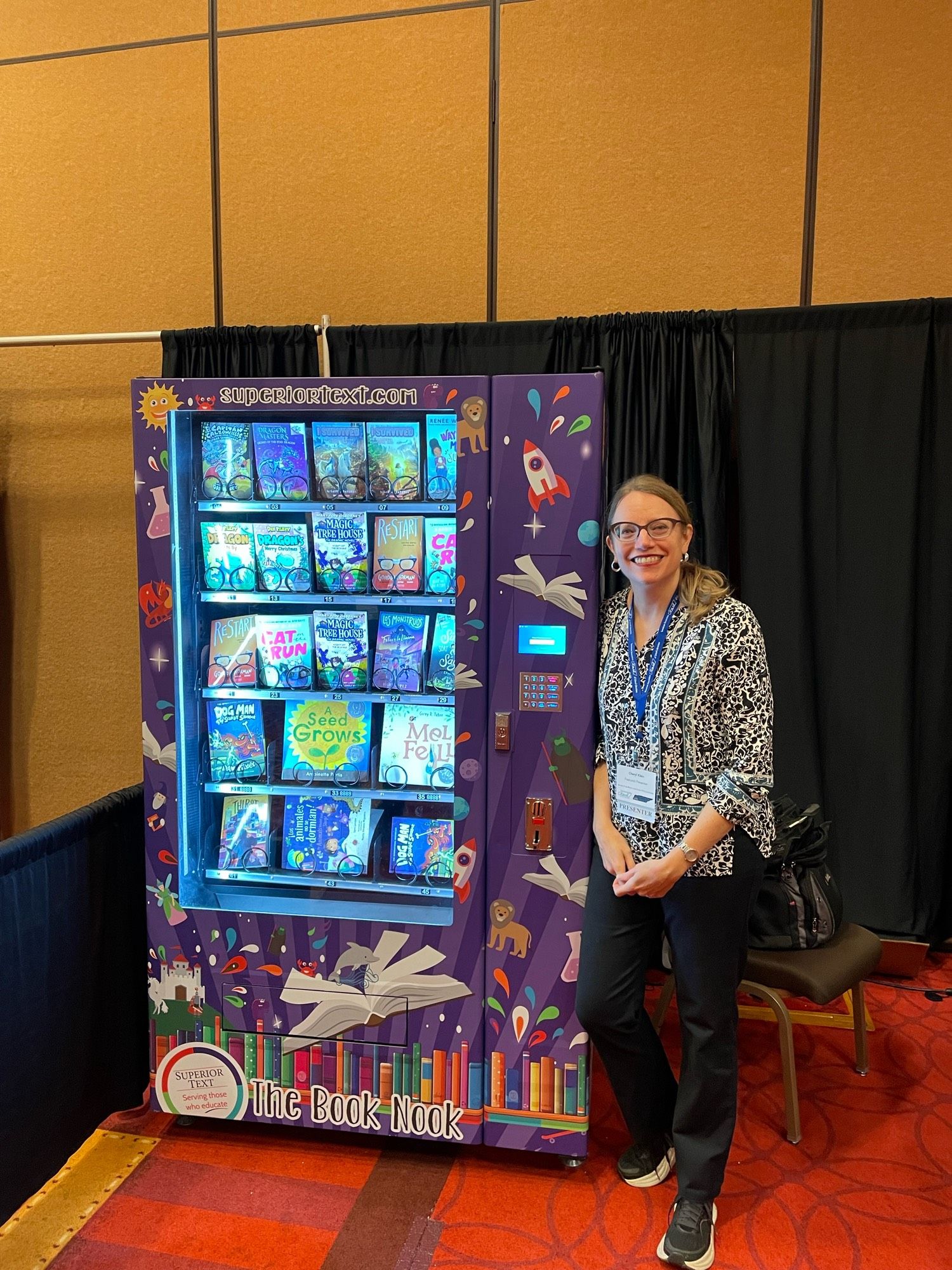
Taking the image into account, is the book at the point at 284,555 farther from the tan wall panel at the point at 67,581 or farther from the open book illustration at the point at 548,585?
the tan wall panel at the point at 67,581

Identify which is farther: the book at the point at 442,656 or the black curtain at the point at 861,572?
the black curtain at the point at 861,572

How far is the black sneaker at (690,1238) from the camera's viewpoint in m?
1.85

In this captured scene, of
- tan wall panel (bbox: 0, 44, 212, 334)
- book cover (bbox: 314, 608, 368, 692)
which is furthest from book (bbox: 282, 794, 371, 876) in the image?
tan wall panel (bbox: 0, 44, 212, 334)

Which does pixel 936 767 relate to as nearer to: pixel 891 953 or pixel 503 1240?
pixel 891 953

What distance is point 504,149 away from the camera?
3.10 metres

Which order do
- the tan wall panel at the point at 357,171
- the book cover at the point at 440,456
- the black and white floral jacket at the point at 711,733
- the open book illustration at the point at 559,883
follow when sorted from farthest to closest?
the tan wall panel at the point at 357,171 → the book cover at the point at 440,456 → the open book illustration at the point at 559,883 → the black and white floral jacket at the point at 711,733

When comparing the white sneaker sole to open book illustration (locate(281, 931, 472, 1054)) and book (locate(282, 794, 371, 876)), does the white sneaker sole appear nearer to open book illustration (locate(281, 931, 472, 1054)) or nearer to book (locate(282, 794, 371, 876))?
open book illustration (locate(281, 931, 472, 1054))

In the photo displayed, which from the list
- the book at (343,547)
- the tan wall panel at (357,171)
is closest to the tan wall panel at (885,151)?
the tan wall panel at (357,171)

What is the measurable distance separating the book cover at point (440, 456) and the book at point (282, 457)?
34cm

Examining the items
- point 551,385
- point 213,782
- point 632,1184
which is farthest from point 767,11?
point 632,1184

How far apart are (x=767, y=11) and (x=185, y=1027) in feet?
12.2

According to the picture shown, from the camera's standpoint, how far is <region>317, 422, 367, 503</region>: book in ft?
7.30

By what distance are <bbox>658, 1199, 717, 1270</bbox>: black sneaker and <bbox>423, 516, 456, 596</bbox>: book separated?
1.55m

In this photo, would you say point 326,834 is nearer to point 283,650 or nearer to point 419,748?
point 419,748
